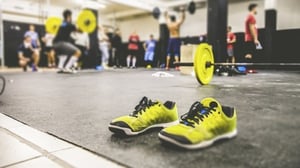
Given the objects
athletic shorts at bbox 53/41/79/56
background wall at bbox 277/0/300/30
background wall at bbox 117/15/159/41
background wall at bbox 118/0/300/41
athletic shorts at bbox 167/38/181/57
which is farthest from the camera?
background wall at bbox 117/15/159/41

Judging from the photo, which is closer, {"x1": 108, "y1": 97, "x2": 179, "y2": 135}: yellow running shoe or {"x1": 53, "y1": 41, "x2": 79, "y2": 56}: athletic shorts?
{"x1": 108, "y1": 97, "x2": 179, "y2": 135}: yellow running shoe

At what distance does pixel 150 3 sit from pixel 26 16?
593 cm

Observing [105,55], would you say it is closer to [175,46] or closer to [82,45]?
[82,45]

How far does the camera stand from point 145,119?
3.60 ft

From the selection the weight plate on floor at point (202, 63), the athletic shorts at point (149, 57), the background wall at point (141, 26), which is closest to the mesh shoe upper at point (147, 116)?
the weight plate on floor at point (202, 63)

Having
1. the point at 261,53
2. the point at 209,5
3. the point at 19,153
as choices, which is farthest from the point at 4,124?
the point at 261,53

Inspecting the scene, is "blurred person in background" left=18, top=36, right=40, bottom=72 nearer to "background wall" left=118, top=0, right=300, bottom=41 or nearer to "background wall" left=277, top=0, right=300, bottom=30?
"background wall" left=118, top=0, right=300, bottom=41

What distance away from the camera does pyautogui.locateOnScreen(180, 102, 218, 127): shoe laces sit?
37.8 inches

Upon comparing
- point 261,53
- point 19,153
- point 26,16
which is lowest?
point 19,153

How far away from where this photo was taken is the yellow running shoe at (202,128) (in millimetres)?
886

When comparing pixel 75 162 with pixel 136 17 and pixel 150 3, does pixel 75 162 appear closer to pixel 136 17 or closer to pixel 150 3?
pixel 150 3

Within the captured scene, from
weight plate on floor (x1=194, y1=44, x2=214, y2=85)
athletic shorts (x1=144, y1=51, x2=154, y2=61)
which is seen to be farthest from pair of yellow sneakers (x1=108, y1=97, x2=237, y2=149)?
athletic shorts (x1=144, y1=51, x2=154, y2=61)

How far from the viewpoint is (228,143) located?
3.18 feet

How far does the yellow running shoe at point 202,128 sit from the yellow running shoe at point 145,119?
156 mm
